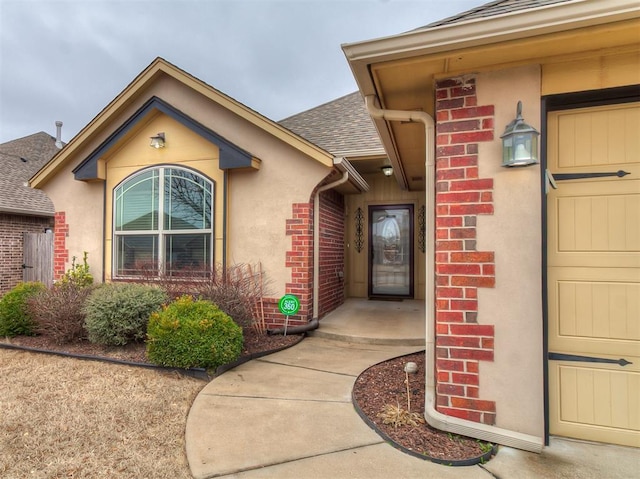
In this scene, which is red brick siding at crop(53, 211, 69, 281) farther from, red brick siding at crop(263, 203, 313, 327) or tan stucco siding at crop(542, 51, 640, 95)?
tan stucco siding at crop(542, 51, 640, 95)

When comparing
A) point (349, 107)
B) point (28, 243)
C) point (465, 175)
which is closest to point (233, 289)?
point (465, 175)

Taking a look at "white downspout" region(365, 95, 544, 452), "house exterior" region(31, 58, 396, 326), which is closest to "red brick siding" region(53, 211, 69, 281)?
"house exterior" region(31, 58, 396, 326)

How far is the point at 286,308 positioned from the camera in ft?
17.0

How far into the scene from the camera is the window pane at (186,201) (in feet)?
19.8

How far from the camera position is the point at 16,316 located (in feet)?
17.5

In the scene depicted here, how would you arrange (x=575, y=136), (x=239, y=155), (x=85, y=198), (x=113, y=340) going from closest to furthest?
(x=575, y=136), (x=113, y=340), (x=239, y=155), (x=85, y=198)

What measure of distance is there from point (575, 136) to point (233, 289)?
4370 mm

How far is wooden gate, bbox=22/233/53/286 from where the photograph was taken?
9.67 meters

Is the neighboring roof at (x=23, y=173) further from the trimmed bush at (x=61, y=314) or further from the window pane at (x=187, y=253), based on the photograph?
the window pane at (x=187, y=253)

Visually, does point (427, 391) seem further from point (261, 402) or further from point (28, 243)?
point (28, 243)

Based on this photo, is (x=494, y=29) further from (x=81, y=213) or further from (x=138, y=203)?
(x=81, y=213)

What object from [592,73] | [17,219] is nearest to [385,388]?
[592,73]

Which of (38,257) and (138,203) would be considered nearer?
(138,203)

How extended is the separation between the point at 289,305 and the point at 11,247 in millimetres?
9293
